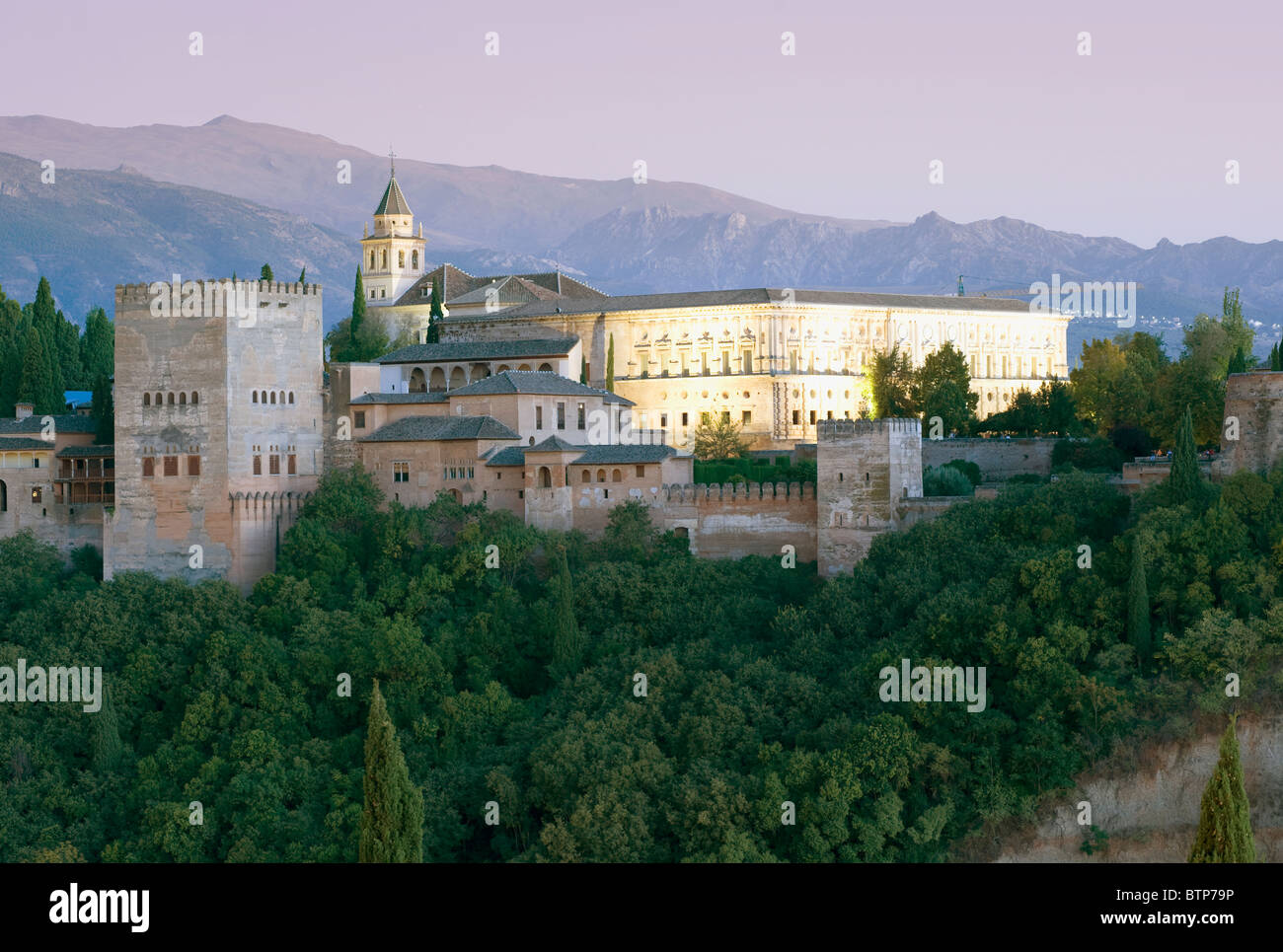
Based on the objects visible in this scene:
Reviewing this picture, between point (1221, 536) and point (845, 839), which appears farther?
point (1221, 536)

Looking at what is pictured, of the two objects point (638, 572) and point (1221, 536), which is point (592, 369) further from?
point (1221, 536)

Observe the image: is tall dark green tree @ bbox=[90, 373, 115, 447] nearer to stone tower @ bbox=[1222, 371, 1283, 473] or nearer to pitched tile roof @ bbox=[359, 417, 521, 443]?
pitched tile roof @ bbox=[359, 417, 521, 443]

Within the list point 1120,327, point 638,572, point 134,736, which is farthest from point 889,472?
point 1120,327

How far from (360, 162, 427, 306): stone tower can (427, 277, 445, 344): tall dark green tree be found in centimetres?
1150

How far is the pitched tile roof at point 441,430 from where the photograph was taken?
153ft

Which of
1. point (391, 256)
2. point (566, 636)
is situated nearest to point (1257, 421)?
point (566, 636)

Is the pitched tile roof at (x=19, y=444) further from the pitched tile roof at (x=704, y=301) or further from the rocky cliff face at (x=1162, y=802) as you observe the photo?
the rocky cliff face at (x=1162, y=802)

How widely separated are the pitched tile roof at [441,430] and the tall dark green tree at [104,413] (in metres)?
6.66

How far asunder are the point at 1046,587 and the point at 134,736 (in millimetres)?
19092

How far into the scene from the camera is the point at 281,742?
39.8 metres

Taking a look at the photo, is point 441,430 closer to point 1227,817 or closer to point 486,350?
point 486,350

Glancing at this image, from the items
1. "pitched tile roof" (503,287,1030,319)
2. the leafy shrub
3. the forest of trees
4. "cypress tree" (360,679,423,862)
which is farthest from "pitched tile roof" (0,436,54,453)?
"pitched tile roof" (503,287,1030,319)

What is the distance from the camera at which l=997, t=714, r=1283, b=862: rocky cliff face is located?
35.4 metres
